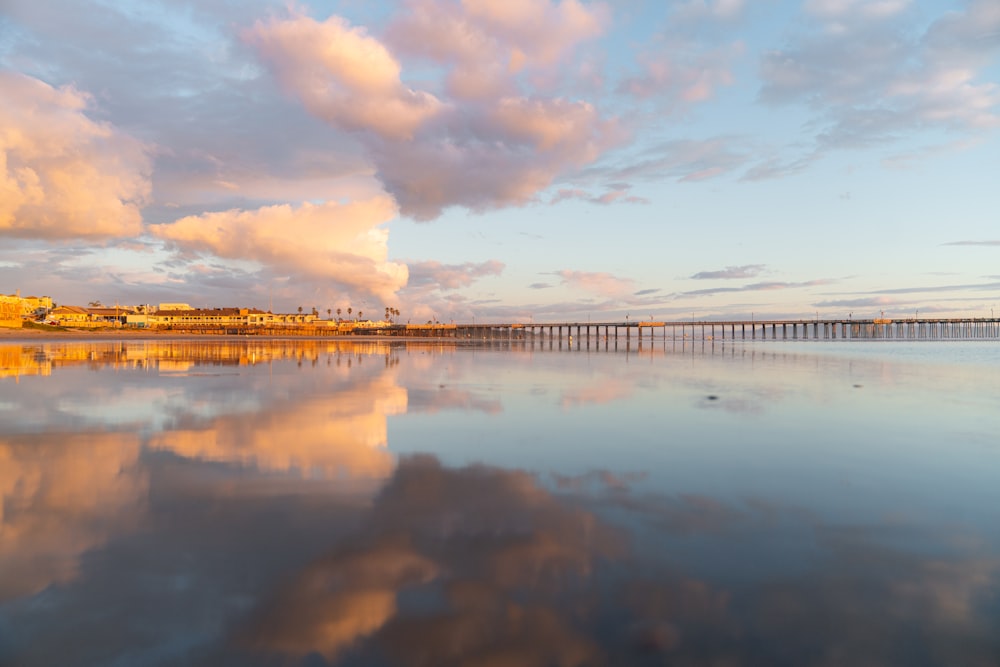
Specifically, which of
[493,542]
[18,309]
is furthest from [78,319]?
[493,542]

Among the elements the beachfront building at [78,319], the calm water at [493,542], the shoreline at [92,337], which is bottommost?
the calm water at [493,542]

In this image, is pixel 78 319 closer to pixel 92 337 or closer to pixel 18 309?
pixel 18 309

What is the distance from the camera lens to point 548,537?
21.5ft

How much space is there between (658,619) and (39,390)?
22.6 meters

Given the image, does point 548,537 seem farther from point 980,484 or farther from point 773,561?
point 980,484

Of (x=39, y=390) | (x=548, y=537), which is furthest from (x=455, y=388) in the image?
(x=548, y=537)

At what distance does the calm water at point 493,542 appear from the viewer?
14.5 ft

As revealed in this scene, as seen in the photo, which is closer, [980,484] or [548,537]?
[548,537]

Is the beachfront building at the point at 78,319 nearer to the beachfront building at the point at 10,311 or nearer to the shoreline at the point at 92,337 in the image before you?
the beachfront building at the point at 10,311

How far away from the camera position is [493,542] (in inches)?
251

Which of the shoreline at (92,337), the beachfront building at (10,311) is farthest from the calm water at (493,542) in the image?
the beachfront building at (10,311)

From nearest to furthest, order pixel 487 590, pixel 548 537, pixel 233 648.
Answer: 1. pixel 233 648
2. pixel 487 590
3. pixel 548 537

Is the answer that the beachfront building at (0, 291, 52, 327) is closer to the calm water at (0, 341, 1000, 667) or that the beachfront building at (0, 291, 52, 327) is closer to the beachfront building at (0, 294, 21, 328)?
the beachfront building at (0, 294, 21, 328)

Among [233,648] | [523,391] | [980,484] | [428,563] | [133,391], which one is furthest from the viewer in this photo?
[523,391]
